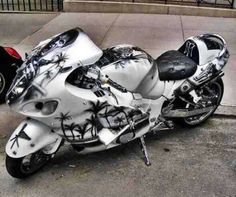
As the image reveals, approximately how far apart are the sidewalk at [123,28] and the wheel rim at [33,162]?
10.9 feet

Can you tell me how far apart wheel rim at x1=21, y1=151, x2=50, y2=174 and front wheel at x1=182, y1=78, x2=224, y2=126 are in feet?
5.11

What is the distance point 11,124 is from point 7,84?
2.28 feet

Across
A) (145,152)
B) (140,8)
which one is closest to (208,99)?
(145,152)

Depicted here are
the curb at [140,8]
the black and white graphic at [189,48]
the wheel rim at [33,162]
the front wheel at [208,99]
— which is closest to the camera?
the wheel rim at [33,162]

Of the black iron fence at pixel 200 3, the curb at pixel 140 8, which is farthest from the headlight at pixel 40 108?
the black iron fence at pixel 200 3

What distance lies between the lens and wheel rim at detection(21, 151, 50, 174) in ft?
11.5

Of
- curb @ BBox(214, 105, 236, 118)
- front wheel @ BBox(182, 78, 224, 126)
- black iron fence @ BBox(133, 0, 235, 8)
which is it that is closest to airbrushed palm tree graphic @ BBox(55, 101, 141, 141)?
front wheel @ BBox(182, 78, 224, 126)

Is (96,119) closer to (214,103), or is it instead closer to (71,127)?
(71,127)

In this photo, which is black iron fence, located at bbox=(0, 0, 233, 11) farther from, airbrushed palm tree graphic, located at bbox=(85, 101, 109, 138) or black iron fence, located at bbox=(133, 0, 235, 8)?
airbrushed palm tree graphic, located at bbox=(85, 101, 109, 138)

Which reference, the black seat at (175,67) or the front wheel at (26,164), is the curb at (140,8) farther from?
the front wheel at (26,164)

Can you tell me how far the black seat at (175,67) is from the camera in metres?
3.99

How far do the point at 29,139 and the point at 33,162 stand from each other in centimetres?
28

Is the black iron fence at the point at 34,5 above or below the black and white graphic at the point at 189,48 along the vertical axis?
below

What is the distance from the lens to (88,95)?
134 inches
